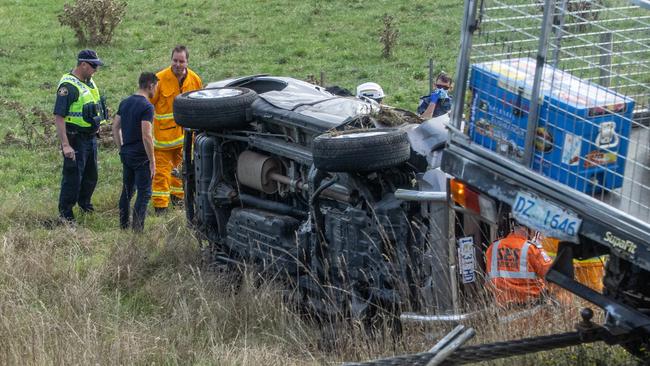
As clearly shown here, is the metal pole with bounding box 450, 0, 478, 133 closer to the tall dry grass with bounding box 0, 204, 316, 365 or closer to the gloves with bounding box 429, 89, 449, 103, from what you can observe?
the tall dry grass with bounding box 0, 204, 316, 365

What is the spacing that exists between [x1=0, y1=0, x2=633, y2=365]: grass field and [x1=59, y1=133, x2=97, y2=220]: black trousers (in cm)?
23

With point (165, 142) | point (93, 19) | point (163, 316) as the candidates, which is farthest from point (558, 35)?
point (93, 19)

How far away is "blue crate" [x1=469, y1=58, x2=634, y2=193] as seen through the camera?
5.14 m

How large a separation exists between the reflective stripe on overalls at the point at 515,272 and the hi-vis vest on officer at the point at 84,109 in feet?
20.1

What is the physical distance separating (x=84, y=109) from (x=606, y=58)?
6940 millimetres

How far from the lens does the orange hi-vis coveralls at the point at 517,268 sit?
639 centimetres

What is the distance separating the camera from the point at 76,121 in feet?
37.6

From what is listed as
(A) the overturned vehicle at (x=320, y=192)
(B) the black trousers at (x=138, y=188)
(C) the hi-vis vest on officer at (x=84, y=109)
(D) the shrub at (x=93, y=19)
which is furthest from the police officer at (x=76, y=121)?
(D) the shrub at (x=93, y=19)

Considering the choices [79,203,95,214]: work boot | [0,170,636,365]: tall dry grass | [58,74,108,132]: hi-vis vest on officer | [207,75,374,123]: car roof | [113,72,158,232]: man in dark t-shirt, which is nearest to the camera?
[0,170,636,365]: tall dry grass

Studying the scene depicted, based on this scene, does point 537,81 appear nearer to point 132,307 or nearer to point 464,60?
point 464,60

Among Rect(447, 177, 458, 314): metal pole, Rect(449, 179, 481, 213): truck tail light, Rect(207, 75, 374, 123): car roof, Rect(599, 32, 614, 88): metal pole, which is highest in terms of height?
Rect(599, 32, 614, 88): metal pole

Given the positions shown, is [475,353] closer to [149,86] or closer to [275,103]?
[275,103]

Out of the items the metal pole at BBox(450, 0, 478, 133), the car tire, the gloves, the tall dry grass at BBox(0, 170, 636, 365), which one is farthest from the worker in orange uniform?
the metal pole at BBox(450, 0, 478, 133)

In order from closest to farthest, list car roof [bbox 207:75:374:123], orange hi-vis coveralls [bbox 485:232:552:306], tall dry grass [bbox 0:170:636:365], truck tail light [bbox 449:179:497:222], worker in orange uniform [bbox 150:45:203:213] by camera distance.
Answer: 1. truck tail light [bbox 449:179:497:222]
2. tall dry grass [bbox 0:170:636:365]
3. orange hi-vis coveralls [bbox 485:232:552:306]
4. car roof [bbox 207:75:374:123]
5. worker in orange uniform [bbox 150:45:203:213]
